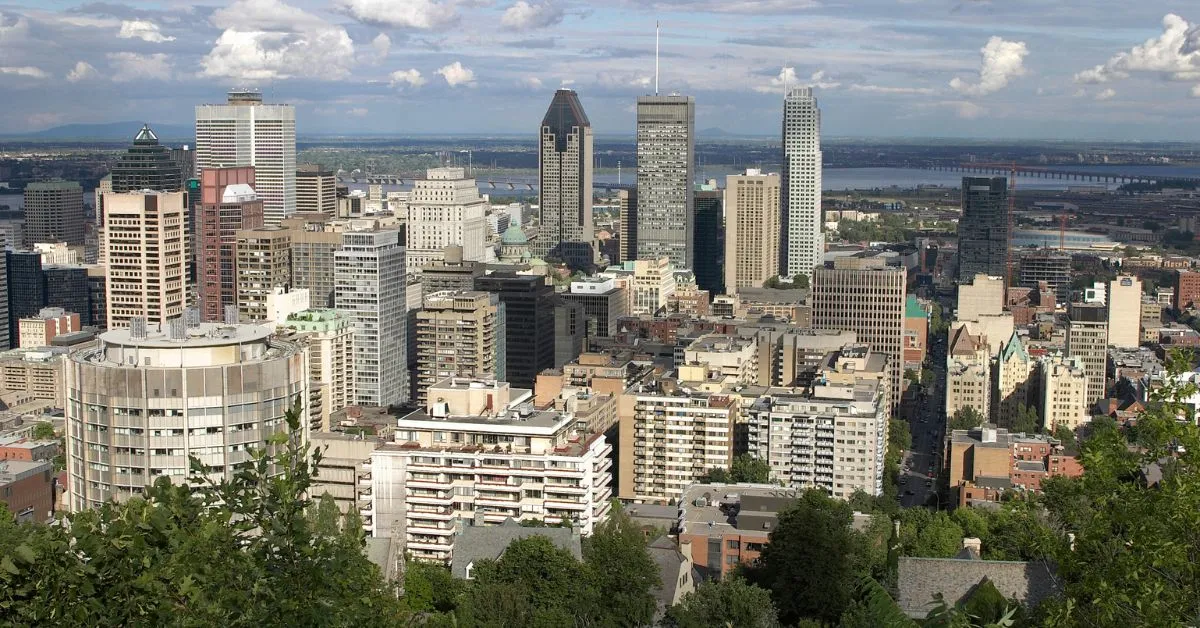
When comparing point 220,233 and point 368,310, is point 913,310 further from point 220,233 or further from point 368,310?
point 220,233

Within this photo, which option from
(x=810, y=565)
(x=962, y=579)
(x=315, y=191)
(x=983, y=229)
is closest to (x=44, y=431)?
(x=810, y=565)

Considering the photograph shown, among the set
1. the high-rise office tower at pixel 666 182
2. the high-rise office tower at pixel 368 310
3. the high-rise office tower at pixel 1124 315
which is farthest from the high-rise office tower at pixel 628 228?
the high-rise office tower at pixel 368 310

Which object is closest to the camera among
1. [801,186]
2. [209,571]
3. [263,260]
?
[209,571]

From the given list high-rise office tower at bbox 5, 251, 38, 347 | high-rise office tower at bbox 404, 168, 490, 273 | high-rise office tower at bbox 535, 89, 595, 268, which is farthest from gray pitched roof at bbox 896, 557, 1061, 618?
high-rise office tower at bbox 535, 89, 595, 268

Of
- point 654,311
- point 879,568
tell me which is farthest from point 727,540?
point 654,311

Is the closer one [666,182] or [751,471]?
[751,471]

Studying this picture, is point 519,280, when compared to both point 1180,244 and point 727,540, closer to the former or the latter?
point 727,540
